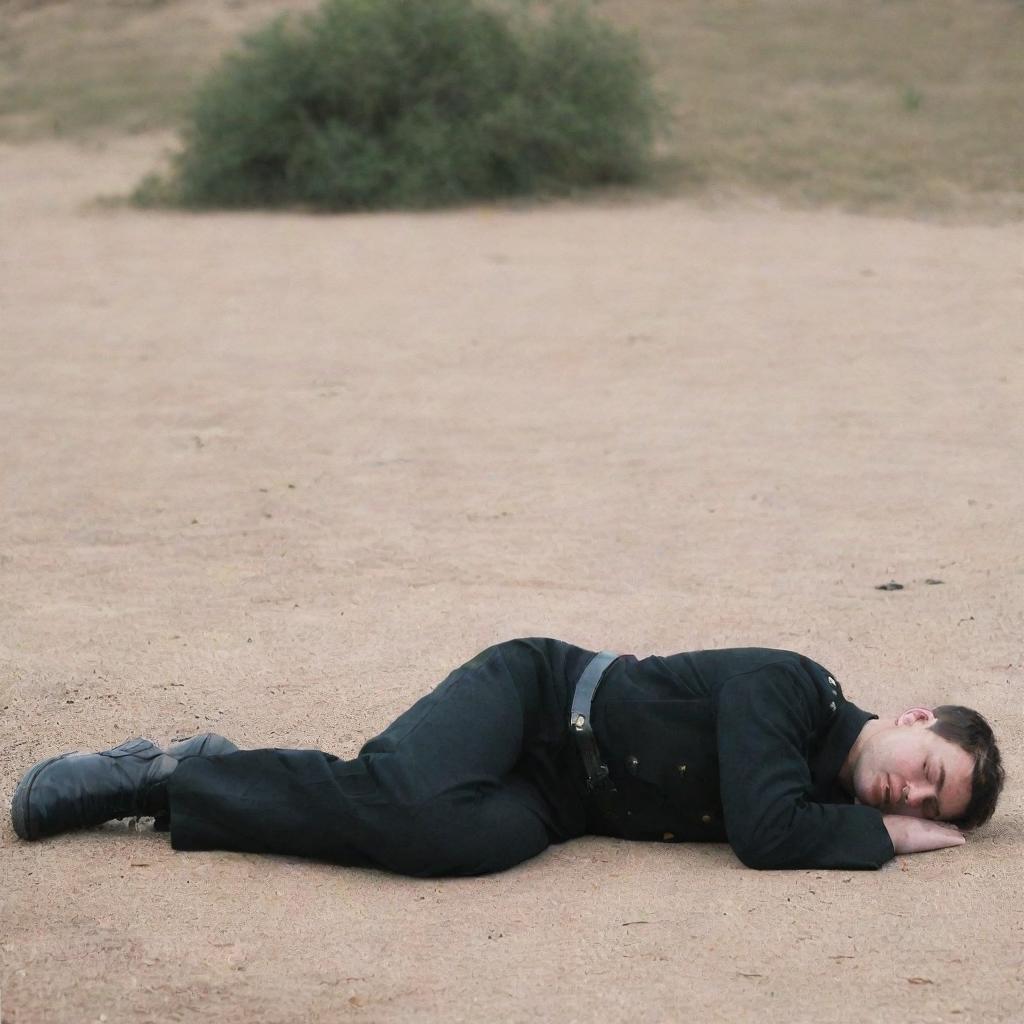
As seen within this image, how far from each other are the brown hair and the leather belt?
67 centimetres

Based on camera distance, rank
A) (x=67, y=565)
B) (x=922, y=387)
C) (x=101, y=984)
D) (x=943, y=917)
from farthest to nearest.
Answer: (x=922, y=387) → (x=67, y=565) → (x=943, y=917) → (x=101, y=984)

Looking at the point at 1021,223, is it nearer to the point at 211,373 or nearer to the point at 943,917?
the point at 211,373

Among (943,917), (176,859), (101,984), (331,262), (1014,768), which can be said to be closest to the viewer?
(101,984)

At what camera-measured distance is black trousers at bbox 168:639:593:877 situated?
9.67ft

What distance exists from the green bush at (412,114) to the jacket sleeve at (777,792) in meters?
9.45

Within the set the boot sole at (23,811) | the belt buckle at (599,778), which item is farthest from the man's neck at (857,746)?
the boot sole at (23,811)

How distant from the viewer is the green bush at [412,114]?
39.7 feet

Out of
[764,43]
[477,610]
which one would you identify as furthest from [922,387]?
[764,43]

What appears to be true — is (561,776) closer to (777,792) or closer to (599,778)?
(599,778)

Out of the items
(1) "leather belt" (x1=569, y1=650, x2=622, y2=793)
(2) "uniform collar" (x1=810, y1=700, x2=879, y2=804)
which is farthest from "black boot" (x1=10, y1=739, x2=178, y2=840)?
(2) "uniform collar" (x1=810, y1=700, x2=879, y2=804)

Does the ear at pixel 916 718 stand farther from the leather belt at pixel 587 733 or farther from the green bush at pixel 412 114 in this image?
the green bush at pixel 412 114

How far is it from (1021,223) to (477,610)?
731cm

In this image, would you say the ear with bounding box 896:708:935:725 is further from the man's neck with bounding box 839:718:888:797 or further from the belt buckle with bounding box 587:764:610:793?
the belt buckle with bounding box 587:764:610:793

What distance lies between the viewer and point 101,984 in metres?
2.49
